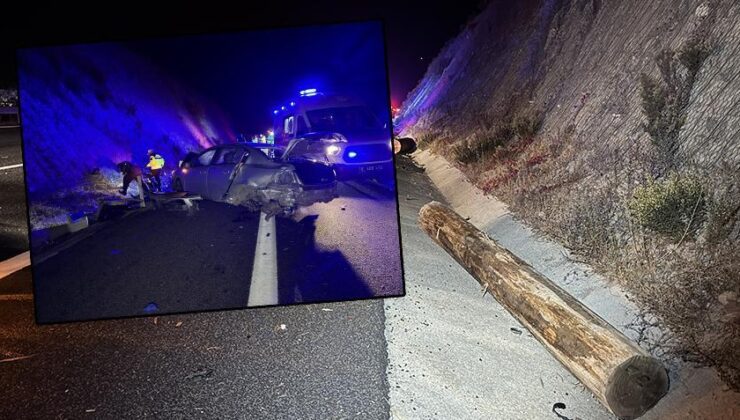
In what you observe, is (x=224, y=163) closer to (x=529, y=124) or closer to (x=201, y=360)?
(x=201, y=360)

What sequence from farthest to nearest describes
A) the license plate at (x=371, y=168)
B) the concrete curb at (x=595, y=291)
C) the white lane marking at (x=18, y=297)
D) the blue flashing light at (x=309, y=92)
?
the license plate at (x=371, y=168) → the blue flashing light at (x=309, y=92) → the white lane marking at (x=18, y=297) → the concrete curb at (x=595, y=291)

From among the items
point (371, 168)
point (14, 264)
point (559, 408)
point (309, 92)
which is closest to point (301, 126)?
point (309, 92)

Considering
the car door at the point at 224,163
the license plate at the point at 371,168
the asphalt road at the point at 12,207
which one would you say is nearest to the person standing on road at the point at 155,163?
the car door at the point at 224,163

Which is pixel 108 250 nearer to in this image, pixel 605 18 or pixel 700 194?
pixel 700 194

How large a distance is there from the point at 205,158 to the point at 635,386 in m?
5.54

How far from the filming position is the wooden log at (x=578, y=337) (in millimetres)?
3002

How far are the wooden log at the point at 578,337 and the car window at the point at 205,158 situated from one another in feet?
12.5

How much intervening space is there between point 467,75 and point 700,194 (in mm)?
17621

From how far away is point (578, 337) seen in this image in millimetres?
3328

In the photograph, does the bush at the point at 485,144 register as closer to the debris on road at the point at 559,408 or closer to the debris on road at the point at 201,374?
the debris on road at the point at 559,408

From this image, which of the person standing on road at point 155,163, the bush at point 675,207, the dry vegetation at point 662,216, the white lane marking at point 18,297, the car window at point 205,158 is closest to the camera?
the dry vegetation at point 662,216

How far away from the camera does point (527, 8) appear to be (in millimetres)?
16922

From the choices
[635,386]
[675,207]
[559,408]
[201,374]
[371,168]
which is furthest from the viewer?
[371,168]

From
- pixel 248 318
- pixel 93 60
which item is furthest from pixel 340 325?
pixel 93 60
